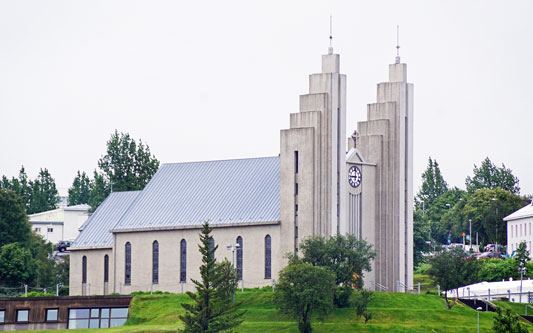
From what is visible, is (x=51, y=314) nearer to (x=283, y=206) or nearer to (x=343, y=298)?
(x=283, y=206)

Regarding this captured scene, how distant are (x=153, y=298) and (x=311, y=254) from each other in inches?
510

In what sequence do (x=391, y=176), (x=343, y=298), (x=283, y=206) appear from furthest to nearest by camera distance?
(x=391, y=176) < (x=283, y=206) < (x=343, y=298)

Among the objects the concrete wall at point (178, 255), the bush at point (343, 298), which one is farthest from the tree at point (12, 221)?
the bush at point (343, 298)

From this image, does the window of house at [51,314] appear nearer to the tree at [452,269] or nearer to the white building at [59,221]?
the tree at [452,269]

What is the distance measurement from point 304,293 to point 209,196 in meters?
23.2

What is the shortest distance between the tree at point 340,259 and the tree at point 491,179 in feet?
303

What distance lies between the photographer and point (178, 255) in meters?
103

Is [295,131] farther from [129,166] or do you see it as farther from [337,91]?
[129,166]

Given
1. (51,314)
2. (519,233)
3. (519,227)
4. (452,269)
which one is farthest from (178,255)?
(519,227)

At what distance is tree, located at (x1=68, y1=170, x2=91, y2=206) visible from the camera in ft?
627

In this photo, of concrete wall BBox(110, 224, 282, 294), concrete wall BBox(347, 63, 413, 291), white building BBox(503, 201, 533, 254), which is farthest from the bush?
white building BBox(503, 201, 533, 254)

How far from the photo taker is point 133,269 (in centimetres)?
10544

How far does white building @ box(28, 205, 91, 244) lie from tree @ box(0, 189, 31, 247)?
180 feet

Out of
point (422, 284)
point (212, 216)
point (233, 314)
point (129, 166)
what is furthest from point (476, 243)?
point (233, 314)
